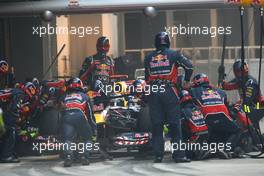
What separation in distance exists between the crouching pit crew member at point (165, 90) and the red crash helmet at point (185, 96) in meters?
0.33

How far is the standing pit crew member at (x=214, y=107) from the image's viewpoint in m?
12.9

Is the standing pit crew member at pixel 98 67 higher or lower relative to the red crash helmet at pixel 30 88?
higher

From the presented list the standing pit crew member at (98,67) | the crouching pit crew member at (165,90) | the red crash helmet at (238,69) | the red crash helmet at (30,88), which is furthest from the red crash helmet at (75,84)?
the red crash helmet at (238,69)

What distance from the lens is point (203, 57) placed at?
13.1m

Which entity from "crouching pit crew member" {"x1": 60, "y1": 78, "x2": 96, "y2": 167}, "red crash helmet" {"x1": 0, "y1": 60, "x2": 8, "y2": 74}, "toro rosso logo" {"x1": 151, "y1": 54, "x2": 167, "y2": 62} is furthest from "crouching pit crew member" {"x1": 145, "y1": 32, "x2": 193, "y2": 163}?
"red crash helmet" {"x1": 0, "y1": 60, "x2": 8, "y2": 74}

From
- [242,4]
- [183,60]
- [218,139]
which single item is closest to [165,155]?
[218,139]

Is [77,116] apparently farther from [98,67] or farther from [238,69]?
[238,69]

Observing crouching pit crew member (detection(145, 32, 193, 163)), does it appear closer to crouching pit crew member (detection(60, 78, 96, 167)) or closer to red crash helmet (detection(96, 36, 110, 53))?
red crash helmet (detection(96, 36, 110, 53))

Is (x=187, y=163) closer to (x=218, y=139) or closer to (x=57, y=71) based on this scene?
(x=218, y=139)

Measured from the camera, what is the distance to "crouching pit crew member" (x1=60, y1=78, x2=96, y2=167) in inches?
504

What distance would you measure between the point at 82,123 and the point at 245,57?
3.12m

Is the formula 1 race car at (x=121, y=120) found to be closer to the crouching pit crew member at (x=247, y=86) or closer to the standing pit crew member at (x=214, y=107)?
the standing pit crew member at (x=214, y=107)

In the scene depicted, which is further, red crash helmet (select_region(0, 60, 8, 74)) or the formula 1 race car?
red crash helmet (select_region(0, 60, 8, 74))

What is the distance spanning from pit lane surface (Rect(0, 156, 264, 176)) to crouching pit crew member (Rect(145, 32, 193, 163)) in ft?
1.32
